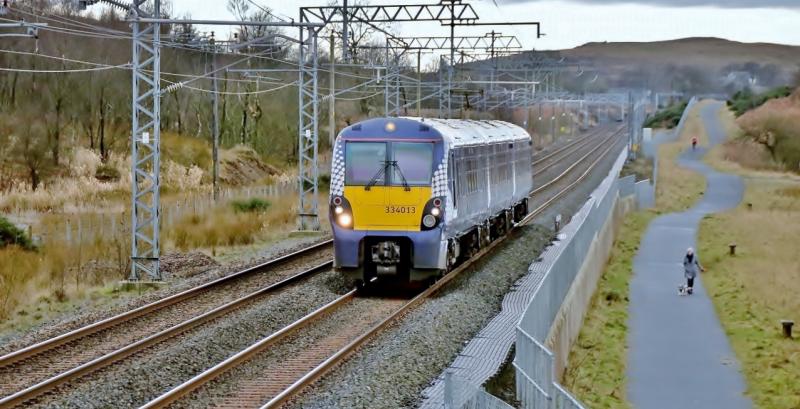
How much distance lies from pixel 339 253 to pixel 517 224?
16.4m

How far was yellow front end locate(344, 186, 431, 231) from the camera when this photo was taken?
2166 cm

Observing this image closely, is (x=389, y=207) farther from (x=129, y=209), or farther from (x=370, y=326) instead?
(x=129, y=209)

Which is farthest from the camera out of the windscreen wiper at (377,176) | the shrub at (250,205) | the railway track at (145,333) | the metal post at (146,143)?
the shrub at (250,205)

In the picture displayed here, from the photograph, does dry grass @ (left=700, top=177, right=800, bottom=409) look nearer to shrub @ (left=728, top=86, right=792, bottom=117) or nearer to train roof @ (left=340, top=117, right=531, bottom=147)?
train roof @ (left=340, top=117, right=531, bottom=147)

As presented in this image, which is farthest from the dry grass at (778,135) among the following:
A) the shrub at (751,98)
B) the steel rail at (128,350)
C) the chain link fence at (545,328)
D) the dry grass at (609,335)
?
the steel rail at (128,350)

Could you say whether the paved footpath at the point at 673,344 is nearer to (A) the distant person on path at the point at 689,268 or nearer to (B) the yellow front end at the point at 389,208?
(A) the distant person on path at the point at 689,268

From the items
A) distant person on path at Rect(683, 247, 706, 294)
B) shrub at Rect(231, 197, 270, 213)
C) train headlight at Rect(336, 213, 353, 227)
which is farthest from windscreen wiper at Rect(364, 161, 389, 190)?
shrub at Rect(231, 197, 270, 213)

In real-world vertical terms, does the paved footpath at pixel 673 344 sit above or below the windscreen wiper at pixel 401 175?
below

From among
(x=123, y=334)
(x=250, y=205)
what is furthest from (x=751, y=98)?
(x=123, y=334)

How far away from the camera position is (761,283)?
1478 inches

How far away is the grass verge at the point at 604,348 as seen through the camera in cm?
2183

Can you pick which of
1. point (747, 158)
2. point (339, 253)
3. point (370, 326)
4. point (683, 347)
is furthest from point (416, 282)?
point (747, 158)

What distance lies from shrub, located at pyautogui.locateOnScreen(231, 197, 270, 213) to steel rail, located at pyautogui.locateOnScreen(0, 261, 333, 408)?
17.0 m

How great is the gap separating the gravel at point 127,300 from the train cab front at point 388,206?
3.23 metres
